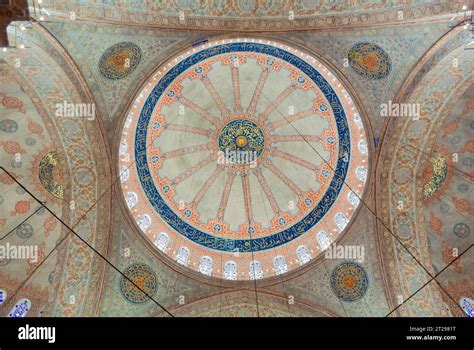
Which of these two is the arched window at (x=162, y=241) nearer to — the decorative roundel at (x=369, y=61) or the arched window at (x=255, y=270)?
the arched window at (x=255, y=270)

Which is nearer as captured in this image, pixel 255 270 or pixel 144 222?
pixel 144 222

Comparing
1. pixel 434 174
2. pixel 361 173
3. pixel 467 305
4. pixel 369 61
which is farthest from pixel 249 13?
pixel 467 305

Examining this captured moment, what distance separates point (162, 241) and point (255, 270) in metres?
2.87

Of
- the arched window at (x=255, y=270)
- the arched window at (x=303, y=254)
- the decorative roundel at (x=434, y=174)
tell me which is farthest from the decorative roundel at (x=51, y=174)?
the decorative roundel at (x=434, y=174)

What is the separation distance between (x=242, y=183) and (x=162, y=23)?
20.4 feet

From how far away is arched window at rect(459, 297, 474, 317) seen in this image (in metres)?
9.96

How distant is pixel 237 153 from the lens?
1433 cm

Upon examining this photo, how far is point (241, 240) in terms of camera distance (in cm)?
1330

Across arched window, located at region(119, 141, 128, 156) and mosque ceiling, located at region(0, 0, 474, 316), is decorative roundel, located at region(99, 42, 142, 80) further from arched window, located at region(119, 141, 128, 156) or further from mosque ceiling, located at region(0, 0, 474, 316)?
Result: arched window, located at region(119, 141, 128, 156)

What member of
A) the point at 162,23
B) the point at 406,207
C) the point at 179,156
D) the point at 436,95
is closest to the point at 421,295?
the point at 406,207

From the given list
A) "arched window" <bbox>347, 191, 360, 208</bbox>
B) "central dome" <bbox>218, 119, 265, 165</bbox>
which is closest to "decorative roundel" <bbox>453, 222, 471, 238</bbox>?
"arched window" <bbox>347, 191, 360, 208</bbox>

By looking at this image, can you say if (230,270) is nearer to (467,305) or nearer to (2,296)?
(2,296)

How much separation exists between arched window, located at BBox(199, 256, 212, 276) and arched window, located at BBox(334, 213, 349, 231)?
12.9ft
